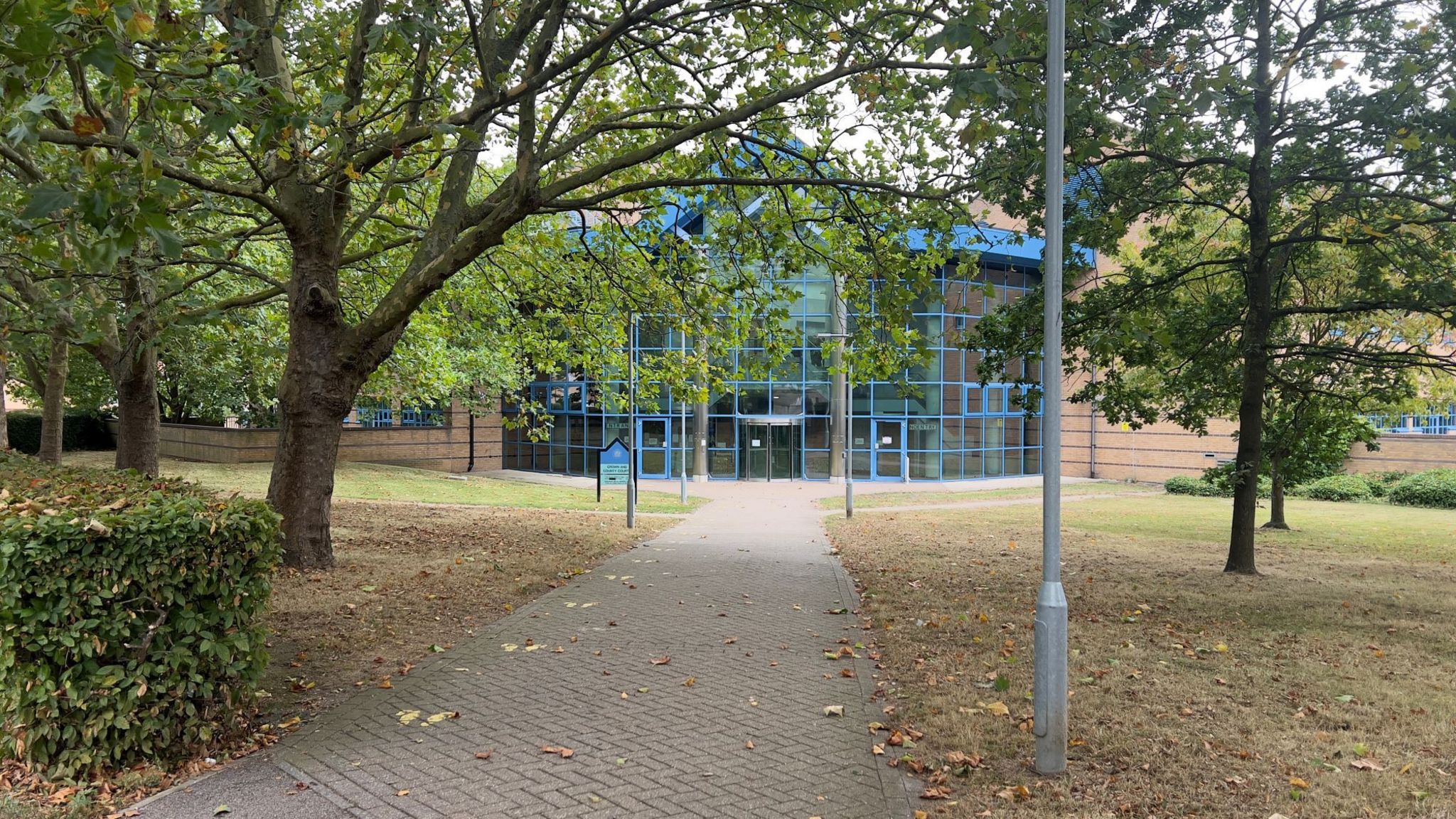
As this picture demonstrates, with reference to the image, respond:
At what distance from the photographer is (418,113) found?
8.62m

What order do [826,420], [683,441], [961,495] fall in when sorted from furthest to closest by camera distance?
1. [826,420]
2. [683,441]
3. [961,495]

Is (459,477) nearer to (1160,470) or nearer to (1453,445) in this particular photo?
(1160,470)

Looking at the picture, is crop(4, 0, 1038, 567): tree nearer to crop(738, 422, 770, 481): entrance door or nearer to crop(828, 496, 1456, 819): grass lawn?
crop(828, 496, 1456, 819): grass lawn

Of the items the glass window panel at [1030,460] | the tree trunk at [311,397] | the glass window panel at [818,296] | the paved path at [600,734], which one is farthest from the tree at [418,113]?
the glass window panel at [1030,460]

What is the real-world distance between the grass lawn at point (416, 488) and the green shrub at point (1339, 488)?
20687 millimetres

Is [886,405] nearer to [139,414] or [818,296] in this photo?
[818,296]

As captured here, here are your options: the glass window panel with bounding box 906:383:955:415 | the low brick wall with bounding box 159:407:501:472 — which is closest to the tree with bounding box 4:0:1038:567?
the low brick wall with bounding box 159:407:501:472

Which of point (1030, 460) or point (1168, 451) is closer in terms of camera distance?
point (1168, 451)

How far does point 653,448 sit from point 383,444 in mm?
9810

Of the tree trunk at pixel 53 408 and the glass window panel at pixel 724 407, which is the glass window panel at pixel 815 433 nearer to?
the glass window panel at pixel 724 407

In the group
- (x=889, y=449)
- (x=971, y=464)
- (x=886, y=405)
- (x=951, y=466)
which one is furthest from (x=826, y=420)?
(x=971, y=464)

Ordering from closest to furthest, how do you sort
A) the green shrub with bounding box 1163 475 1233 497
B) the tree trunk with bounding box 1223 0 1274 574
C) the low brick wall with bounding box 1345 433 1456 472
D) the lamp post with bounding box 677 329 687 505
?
the tree trunk with bounding box 1223 0 1274 574
the lamp post with bounding box 677 329 687 505
the low brick wall with bounding box 1345 433 1456 472
the green shrub with bounding box 1163 475 1233 497

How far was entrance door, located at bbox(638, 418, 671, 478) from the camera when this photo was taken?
111 ft

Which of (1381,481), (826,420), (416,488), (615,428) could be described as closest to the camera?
(416,488)
